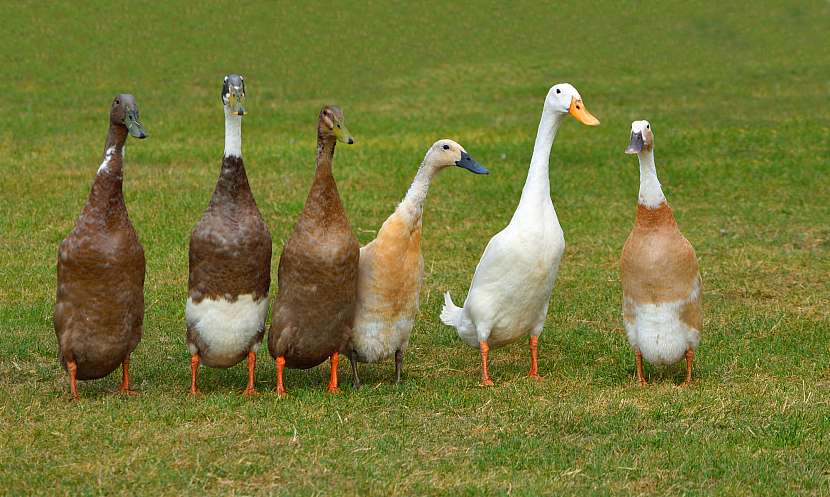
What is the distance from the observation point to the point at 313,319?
794cm

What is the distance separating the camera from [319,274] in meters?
7.88

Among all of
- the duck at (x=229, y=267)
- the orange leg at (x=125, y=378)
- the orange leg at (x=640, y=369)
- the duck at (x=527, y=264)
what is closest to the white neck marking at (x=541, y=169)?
the duck at (x=527, y=264)

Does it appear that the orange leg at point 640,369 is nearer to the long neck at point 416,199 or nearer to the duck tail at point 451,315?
the duck tail at point 451,315

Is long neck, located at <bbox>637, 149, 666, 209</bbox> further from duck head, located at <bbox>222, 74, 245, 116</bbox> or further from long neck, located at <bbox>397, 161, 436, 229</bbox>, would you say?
duck head, located at <bbox>222, 74, 245, 116</bbox>

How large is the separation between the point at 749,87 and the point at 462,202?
11.8 m

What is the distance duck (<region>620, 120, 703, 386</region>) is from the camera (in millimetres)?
8031

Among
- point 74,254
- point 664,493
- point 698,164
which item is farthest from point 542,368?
point 698,164

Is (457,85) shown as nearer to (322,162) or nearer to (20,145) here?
(20,145)

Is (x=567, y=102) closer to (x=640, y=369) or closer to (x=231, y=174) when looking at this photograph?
(x=640, y=369)

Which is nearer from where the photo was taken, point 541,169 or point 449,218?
point 541,169

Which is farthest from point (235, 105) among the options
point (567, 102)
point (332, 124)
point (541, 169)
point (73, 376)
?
point (567, 102)

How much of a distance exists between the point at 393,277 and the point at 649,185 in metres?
1.87

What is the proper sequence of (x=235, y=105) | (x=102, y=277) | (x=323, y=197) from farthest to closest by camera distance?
(x=323, y=197), (x=235, y=105), (x=102, y=277)

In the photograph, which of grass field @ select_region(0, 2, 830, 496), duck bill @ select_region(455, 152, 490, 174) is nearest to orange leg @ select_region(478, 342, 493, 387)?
grass field @ select_region(0, 2, 830, 496)
